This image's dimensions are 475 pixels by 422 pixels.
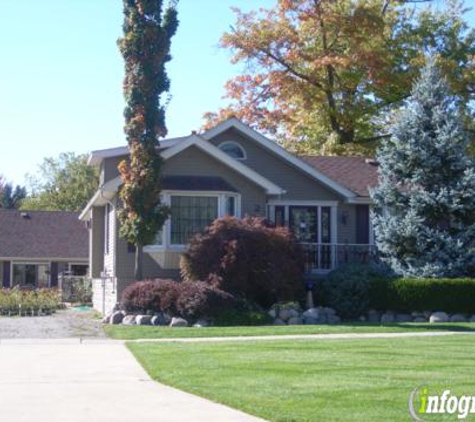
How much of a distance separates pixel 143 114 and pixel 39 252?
25459mm

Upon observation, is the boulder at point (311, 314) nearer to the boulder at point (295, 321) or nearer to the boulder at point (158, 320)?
the boulder at point (295, 321)

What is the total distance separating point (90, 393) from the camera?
36.6ft

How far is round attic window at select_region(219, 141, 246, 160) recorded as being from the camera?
30.1 meters

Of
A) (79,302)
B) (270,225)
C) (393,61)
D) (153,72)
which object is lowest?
(79,302)

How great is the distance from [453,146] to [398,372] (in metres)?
15.6

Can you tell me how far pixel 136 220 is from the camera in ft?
82.8

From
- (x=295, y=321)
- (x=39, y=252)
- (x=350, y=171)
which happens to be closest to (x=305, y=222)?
(x=350, y=171)

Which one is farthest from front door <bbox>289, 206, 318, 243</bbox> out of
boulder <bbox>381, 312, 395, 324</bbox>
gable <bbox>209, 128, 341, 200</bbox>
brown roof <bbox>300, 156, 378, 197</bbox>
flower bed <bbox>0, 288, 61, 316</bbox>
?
flower bed <bbox>0, 288, 61, 316</bbox>

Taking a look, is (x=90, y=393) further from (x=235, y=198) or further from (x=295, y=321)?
(x=235, y=198)

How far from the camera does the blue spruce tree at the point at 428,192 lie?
26.4 metres

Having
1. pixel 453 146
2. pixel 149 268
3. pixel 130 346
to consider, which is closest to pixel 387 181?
pixel 453 146

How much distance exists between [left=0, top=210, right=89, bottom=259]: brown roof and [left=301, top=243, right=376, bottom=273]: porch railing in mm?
22830

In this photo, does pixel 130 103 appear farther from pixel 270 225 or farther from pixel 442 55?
pixel 442 55

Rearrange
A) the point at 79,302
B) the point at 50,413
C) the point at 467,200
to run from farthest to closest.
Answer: the point at 79,302, the point at 467,200, the point at 50,413
